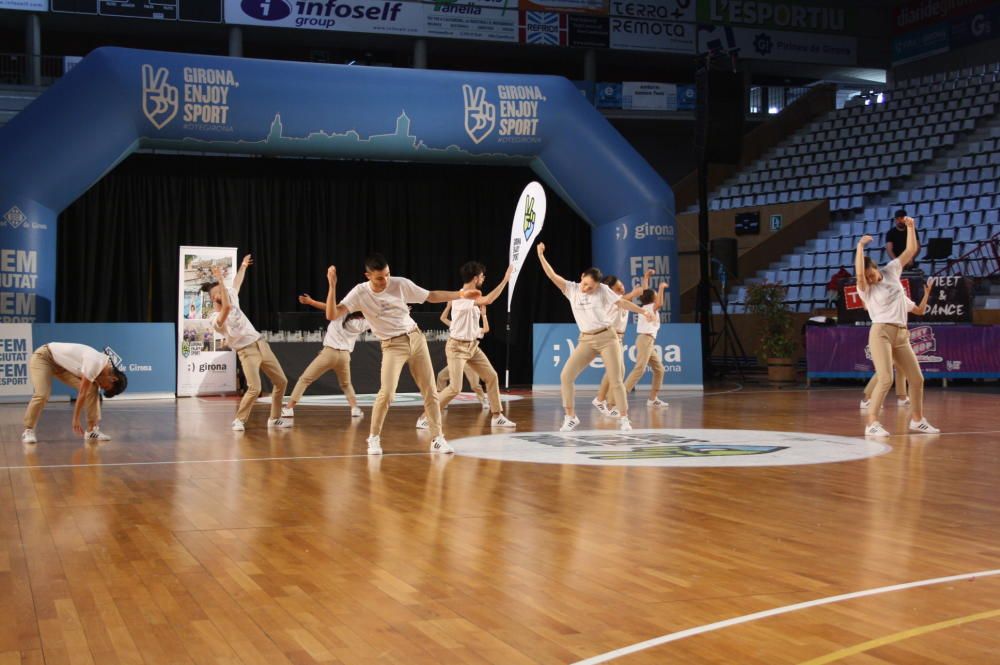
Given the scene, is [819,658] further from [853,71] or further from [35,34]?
[853,71]

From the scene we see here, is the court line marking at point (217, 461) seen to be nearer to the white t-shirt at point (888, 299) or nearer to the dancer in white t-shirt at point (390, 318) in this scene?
the dancer in white t-shirt at point (390, 318)

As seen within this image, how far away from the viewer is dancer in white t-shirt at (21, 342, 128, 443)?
9.21 metres

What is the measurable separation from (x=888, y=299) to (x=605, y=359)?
280 centimetres

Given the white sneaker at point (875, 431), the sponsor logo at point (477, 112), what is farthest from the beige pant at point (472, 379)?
the sponsor logo at point (477, 112)

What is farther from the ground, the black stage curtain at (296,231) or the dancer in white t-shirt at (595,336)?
the black stage curtain at (296,231)

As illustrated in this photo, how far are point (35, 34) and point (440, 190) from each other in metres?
10.5

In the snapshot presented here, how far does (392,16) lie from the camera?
2595 centimetres

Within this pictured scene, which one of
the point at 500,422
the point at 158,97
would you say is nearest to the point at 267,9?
the point at 158,97

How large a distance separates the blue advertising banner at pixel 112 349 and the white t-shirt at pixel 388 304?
8328 millimetres

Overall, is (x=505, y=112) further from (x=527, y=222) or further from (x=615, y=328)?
(x=615, y=328)

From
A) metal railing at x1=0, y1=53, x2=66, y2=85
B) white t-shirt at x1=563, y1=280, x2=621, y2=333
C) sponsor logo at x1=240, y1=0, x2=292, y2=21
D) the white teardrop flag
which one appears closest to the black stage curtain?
metal railing at x1=0, y1=53, x2=66, y2=85

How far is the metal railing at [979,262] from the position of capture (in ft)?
65.1

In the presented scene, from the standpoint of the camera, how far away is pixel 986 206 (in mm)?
20969

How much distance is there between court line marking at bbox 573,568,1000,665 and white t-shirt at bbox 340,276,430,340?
5.06m
